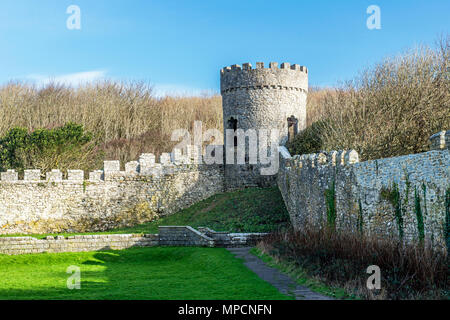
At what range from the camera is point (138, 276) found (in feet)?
39.5

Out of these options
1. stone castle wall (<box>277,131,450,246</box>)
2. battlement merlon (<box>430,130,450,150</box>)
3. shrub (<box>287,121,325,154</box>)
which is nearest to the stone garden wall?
stone castle wall (<box>277,131,450,246</box>)

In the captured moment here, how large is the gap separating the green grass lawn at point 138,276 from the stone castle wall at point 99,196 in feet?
24.3

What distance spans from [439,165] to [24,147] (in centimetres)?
2336

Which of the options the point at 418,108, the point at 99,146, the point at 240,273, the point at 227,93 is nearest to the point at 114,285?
the point at 240,273

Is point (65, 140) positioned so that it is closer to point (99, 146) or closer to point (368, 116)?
point (99, 146)

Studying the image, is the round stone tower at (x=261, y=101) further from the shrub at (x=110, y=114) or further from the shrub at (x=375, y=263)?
the shrub at (x=375, y=263)

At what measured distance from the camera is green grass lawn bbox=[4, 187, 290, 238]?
19969 mm

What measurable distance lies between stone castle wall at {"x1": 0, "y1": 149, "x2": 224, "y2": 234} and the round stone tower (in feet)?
9.45

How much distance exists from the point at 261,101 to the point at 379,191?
15.4 m

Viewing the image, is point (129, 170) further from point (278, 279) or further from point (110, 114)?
point (110, 114)

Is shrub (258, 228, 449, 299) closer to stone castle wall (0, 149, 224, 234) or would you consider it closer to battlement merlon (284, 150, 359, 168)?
battlement merlon (284, 150, 359, 168)

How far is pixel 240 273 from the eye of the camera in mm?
11406

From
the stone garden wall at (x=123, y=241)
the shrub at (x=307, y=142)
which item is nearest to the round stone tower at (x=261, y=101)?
the shrub at (x=307, y=142)

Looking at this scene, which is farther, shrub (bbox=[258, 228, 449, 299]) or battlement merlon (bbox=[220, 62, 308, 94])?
battlement merlon (bbox=[220, 62, 308, 94])
